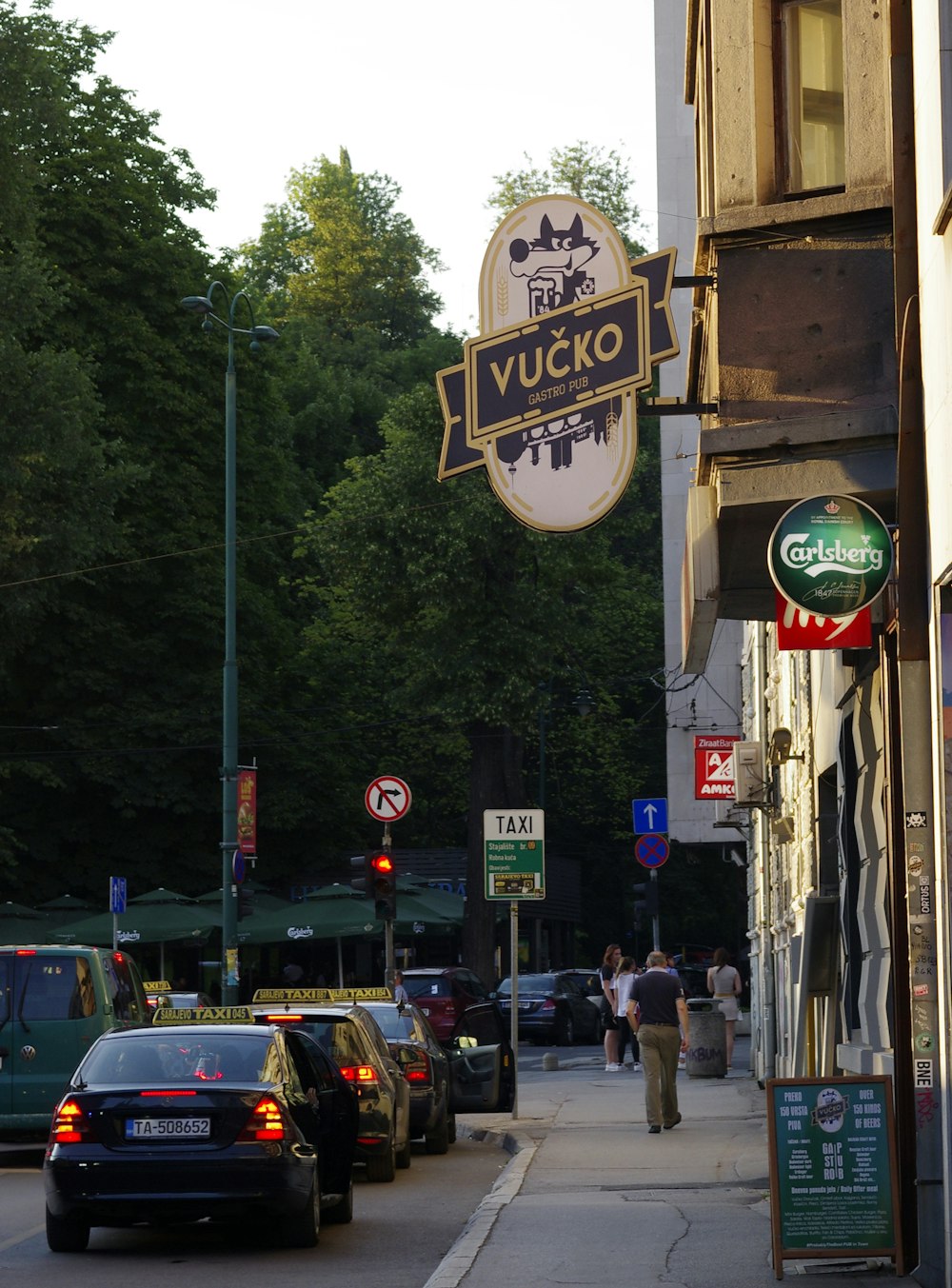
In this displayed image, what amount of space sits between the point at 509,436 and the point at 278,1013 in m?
5.73

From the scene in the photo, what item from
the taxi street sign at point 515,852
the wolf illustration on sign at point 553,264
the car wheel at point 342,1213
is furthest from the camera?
the taxi street sign at point 515,852

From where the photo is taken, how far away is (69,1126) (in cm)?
1254

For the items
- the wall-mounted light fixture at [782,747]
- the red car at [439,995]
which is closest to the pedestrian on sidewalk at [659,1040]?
Result: the wall-mounted light fixture at [782,747]

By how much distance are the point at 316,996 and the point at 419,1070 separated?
52.7 inches

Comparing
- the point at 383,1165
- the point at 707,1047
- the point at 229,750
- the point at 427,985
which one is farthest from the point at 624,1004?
the point at 383,1165

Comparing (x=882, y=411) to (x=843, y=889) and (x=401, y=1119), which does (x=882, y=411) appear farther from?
(x=401, y=1119)

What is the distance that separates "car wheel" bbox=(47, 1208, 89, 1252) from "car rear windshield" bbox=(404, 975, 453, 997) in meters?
22.8

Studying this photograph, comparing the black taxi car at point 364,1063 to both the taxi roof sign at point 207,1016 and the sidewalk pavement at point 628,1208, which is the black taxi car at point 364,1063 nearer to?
the taxi roof sign at point 207,1016

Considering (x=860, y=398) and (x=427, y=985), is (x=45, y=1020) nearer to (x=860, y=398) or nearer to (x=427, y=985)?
(x=860, y=398)

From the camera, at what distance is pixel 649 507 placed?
232 feet

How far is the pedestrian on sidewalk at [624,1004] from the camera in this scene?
32.2 metres

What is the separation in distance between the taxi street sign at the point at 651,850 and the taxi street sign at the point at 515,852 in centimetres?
1059

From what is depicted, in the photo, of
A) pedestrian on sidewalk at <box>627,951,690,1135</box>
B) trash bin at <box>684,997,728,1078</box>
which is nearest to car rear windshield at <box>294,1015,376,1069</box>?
pedestrian on sidewalk at <box>627,951,690,1135</box>

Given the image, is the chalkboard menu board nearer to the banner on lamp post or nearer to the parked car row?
the parked car row
